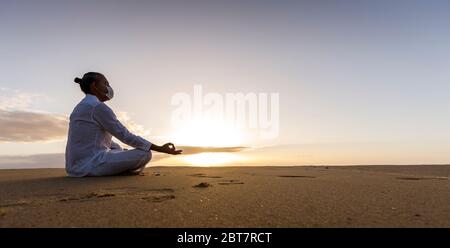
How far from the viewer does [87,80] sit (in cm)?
531

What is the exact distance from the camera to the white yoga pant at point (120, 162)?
5004 millimetres

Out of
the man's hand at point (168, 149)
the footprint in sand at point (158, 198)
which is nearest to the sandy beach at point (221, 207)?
the footprint in sand at point (158, 198)

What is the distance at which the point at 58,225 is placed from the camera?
2.00 m

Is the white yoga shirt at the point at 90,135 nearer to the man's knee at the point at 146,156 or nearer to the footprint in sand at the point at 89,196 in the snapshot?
the man's knee at the point at 146,156

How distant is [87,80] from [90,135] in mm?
762

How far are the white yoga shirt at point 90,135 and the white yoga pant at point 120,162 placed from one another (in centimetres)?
6

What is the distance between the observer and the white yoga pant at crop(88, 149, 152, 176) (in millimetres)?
5004

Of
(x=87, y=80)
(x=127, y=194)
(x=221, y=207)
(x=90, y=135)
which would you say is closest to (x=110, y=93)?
(x=87, y=80)
